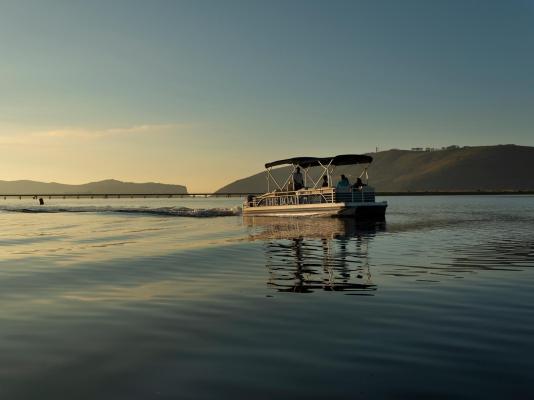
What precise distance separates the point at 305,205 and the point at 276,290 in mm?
32966

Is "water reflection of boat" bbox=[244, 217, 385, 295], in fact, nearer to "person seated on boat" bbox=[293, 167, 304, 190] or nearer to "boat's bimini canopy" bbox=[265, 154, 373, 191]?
"boat's bimini canopy" bbox=[265, 154, 373, 191]

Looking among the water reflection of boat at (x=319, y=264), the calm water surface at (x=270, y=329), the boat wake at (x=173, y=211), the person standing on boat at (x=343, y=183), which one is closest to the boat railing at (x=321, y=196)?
the person standing on boat at (x=343, y=183)

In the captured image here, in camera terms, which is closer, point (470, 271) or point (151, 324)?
point (151, 324)

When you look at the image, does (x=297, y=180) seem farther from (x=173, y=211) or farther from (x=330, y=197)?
(x=173, y=211)

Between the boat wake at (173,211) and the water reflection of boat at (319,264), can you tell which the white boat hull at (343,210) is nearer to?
the water reflection of boat at (319,264)

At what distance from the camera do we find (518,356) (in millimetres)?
6059

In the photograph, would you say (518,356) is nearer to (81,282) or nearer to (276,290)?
(276,290)

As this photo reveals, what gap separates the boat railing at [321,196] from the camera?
40750mm

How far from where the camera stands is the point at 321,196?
42219 mm

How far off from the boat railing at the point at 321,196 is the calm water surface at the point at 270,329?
24592mm

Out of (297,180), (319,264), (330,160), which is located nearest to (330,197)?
(330,160)

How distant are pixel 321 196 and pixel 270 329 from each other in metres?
35.1

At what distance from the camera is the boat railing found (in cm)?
4075

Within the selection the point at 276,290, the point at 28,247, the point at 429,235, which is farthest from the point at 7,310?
the point at 429,235
